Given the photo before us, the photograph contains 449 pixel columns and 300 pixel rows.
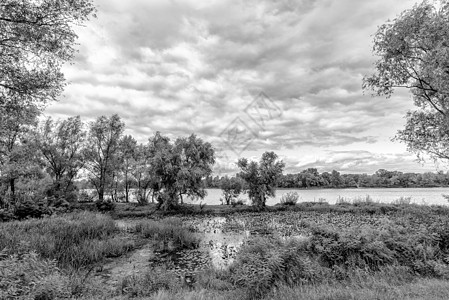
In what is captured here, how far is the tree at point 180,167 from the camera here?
3222cm

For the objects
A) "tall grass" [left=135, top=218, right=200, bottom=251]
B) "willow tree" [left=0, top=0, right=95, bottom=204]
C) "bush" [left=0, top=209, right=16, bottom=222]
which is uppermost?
"willow tree" [left=0, top=0, right=95, bottom=204]

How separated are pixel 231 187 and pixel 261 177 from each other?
5.90 metres

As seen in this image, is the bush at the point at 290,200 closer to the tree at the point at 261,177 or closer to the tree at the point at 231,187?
the tree at the point at 261,177

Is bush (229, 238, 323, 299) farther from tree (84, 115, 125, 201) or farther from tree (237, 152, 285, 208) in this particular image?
tree (84, 115, 125, 201)

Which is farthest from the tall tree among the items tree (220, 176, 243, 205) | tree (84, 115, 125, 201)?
tree (220, 176, 243, 205)

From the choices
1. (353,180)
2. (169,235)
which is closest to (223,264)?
(169,235)

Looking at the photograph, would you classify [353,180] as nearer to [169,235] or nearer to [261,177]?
[261,177]

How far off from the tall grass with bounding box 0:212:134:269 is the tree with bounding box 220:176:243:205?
70.8 feet

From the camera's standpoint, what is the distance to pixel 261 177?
3425 cm

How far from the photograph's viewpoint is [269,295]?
6.09 meters

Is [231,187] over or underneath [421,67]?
underneath

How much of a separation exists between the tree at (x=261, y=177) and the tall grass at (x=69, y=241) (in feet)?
67.8

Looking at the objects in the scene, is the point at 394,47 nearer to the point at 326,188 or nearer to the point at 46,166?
the point at 46,166

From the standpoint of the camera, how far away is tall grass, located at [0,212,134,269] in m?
11.1
